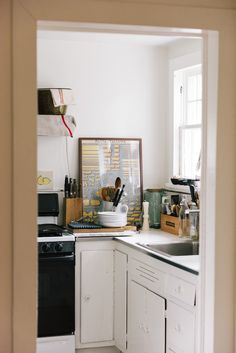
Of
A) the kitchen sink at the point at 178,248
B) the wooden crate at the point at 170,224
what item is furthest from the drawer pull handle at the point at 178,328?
the wooden crate at the point at 170,224

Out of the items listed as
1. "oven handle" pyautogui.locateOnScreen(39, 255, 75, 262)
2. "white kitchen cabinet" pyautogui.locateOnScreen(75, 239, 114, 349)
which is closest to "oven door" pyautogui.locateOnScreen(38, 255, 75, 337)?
"oven handle" pyautogui.locateOnScreen(39, 255, 75, 262)

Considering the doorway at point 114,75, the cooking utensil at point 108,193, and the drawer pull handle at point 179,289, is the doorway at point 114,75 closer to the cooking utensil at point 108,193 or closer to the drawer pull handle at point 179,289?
the cooking utensil at point 108,193

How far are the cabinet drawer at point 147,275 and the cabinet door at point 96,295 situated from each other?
324 millimetres

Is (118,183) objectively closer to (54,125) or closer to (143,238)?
(143,238)

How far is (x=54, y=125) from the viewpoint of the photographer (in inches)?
174

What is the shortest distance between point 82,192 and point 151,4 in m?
2.59

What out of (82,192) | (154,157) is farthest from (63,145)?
(154,157)

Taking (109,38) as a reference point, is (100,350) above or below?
below

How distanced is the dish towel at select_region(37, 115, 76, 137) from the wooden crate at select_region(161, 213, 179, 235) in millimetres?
1052

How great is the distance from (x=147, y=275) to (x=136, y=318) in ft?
1.34

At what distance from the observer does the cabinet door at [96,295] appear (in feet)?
13.9

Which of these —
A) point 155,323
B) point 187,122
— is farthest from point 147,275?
point 187,122
